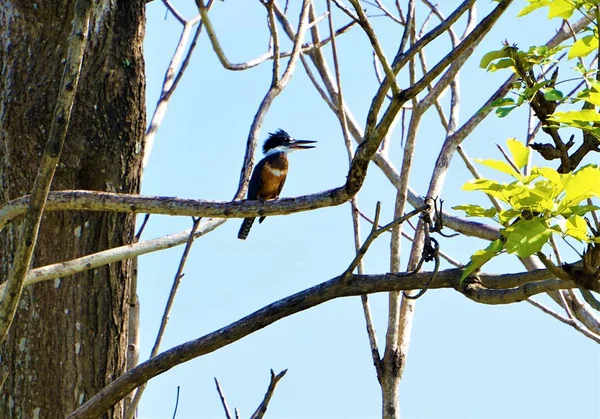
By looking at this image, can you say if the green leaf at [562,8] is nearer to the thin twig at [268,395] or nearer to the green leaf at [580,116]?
the green leaf at [580,116]

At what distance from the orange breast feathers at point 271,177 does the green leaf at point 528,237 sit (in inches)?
213

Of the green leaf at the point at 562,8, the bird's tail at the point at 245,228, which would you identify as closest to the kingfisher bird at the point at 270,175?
the bird's tail at the point at 245,228

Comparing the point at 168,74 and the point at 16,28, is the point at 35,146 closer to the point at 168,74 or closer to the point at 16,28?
the point at 16,28

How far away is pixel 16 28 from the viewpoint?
2.99m

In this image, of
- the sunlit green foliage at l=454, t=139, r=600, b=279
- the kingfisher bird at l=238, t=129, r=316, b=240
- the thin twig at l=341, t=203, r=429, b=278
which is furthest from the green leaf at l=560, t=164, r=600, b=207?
the kingfisher bird at l=238, t=129, r=316, b=240

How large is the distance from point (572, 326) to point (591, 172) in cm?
190

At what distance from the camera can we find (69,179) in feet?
9.51

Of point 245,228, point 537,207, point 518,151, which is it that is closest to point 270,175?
point 245,228

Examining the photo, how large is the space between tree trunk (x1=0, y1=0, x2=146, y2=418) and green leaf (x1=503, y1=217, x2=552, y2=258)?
5.27 ft

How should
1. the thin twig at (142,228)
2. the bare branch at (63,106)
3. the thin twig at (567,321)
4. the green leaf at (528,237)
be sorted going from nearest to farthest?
the bare branch at (63,106) < the green leaf at (528,237) < the thin twig at (142,228) < the thin twig at (567,321)

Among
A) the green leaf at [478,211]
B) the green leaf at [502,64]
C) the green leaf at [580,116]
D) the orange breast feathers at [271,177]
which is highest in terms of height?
the orange breast feathers at [271,177]

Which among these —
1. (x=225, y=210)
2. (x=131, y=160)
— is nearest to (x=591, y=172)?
(x=225, y=210)

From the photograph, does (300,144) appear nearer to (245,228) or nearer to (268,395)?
(245,228)

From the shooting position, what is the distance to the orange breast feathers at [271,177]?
7.14 metres
